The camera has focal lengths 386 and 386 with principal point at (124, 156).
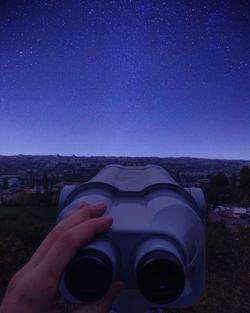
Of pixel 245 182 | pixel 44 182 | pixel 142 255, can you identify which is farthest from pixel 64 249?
pixel 245 182

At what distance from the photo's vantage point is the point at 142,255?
76cm

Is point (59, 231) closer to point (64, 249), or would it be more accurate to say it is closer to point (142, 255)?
point (64, 249)

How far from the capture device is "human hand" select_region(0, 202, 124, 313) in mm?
719

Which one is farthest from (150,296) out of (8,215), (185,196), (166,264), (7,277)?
(8,215)

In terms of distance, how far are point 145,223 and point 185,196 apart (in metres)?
0.30

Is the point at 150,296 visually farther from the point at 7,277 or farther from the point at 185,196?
the point at 7,277

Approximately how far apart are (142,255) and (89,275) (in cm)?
11

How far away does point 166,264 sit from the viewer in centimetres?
75

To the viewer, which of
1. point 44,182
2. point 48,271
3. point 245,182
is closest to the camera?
point 48,271

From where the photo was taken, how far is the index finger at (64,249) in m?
0.72

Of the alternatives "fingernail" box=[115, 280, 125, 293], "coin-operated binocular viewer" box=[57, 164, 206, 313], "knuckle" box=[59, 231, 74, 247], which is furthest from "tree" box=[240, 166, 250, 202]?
"knuckle" box=[59, 231, 74, 247]

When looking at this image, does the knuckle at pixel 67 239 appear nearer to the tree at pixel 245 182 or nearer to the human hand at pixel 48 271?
the human hand at pixel 48 271

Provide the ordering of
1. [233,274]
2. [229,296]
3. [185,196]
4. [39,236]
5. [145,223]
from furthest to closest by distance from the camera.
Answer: [39,236]
[233,274]
[229,296]
[185,196]
[145,223]

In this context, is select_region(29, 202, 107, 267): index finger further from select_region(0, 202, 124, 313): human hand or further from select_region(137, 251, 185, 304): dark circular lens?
select_region(137, 251, 185, 304): dark circular lens
